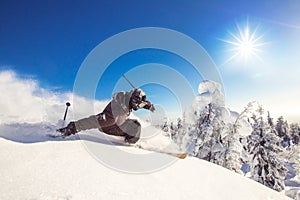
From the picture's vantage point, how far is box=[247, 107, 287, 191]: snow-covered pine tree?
17.5 m

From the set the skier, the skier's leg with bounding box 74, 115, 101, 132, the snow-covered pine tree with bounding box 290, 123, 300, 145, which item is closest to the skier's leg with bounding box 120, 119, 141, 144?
the skier

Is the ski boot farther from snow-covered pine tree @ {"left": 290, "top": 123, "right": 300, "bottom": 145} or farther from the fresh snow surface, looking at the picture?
snow-covered pine tree @ {"left": 290, "top": 123, "right": 300, "bottom": 145}

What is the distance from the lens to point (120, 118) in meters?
5.50

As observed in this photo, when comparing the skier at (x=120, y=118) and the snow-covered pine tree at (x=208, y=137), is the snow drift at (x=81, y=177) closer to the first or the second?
the skier at (x=120, y=118)

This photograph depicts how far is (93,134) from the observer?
5.32 m

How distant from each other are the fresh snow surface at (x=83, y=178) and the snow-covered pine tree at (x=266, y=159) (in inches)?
607

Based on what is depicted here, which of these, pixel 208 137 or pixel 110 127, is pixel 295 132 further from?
pixel 110 127

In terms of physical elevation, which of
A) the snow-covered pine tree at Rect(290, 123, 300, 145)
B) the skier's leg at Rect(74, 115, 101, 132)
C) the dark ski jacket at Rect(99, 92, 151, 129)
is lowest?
the skier's leg at Rect(74, 115, 101, 132)

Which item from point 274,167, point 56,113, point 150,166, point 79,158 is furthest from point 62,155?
point 274,167

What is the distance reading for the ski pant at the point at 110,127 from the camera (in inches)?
202

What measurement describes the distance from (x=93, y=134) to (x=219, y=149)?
14.7 meters

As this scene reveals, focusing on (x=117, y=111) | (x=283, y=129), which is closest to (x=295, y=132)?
(x=283, y=129)

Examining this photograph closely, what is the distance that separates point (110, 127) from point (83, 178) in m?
2.68

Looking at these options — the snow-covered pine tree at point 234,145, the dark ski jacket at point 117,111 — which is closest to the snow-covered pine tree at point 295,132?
the snow-covered pine tree at point 234,145
